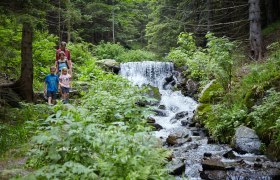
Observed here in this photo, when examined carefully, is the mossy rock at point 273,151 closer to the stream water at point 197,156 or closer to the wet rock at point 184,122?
the stream water at point 197,156

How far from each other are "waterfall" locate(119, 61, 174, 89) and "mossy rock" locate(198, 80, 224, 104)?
25.9 feet

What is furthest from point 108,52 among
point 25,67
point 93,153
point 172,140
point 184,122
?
point 93,153

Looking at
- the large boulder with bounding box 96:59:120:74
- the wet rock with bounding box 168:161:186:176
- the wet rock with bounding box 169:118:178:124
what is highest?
the large boulder with bounding box 96:59:120:74

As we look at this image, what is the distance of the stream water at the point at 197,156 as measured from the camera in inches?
291

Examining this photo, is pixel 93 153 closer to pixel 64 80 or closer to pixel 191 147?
pixel 191 147

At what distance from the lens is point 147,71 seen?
22.1 m

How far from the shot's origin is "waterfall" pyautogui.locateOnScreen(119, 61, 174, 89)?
2155 centimetres

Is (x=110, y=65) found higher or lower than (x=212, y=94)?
higher

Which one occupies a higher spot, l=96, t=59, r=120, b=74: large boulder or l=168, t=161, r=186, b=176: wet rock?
l=96, t=59, r=120, b=74: large boulder

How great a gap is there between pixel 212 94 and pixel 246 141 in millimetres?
3868

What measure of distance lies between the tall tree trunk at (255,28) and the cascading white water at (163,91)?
3963 mm

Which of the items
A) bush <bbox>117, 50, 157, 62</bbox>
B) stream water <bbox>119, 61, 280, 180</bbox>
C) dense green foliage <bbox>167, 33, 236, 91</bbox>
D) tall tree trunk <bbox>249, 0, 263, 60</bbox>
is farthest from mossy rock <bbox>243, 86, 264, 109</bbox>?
bush <bbox>117, 50, 157, 62</bbox>

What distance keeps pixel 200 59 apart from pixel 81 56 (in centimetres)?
853

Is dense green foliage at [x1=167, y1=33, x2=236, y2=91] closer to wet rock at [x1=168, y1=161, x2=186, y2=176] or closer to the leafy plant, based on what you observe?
wet rock at [x1=168, y1=161, x2=186, y2=176]
